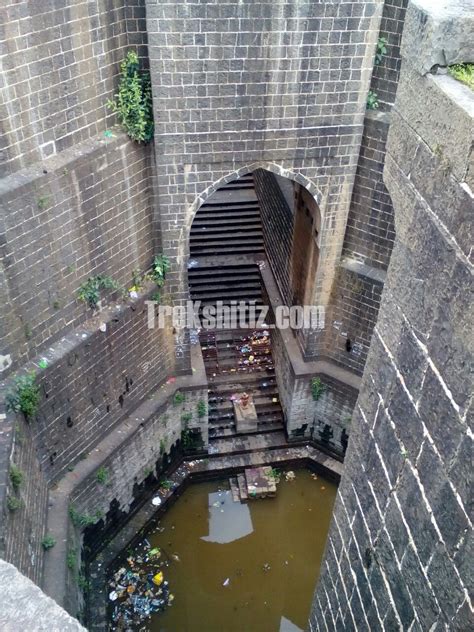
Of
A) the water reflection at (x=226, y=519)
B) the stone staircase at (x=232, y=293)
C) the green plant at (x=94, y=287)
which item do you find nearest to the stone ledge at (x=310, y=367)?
the stone staircase at (x=232, y=293)

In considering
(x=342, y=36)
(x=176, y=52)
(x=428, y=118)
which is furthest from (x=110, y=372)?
(x=428, y=118)

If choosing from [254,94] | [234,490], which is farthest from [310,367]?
[254,94]

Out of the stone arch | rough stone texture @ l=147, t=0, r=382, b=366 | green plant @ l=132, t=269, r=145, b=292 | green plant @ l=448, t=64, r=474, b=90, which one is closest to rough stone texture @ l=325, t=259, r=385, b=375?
rough stone texture @ l=147, t=0, r=382, b=366

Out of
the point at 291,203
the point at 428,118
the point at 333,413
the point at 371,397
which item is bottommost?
the point at 333,413

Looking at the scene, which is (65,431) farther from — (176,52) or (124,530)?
(176,52)

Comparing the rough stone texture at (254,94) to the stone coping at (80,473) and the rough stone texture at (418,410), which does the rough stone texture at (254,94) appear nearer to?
the stone coping at (80,473)

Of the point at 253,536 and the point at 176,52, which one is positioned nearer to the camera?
the point at 176,52

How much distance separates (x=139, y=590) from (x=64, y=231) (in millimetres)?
5309

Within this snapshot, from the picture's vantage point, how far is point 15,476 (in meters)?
6.04

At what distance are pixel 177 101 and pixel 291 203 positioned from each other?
4.14 meters

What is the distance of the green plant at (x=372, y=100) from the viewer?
25.3ft

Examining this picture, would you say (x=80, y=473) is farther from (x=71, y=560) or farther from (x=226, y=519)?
(x=226, y=519)

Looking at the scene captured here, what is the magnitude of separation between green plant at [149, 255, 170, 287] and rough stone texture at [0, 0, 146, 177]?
2031mm

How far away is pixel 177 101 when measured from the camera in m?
7.20
